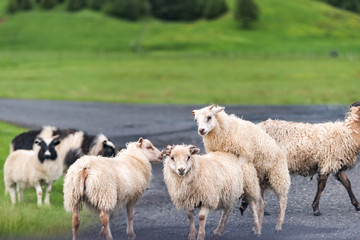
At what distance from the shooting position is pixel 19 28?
10900cm

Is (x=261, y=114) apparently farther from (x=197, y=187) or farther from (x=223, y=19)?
(x=223, y=19)

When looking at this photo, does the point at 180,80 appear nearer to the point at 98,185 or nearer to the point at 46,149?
the point at 46,149

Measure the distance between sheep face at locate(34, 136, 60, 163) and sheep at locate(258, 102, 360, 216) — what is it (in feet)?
12.1

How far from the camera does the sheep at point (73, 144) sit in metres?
13.0

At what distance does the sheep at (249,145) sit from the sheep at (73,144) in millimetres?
3502

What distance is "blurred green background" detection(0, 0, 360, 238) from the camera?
36188 mm

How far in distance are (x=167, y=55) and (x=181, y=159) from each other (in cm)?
7179

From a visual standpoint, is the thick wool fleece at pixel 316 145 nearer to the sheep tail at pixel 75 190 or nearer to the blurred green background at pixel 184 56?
Result: the sheep tail at pixel 75 190

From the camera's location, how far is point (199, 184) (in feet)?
29.2

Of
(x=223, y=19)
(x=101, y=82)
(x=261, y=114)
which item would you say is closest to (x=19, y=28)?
(x=223, y=19)

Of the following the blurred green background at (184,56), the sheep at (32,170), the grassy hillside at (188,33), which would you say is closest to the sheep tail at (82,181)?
the sheep at (32,170)

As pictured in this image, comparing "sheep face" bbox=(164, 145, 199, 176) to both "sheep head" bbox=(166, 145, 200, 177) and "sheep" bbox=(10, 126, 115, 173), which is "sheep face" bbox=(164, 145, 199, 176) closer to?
"sheep head" bbox=(166, 145, 200, 177)

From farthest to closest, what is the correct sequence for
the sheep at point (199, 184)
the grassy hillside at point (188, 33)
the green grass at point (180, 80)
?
the grassy hillside at point (188, 33) < the green grass at point (180, 80) < the sheep at point (199, 184)

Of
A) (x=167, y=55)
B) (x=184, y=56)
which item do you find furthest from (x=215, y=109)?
(x=167, y=55)
